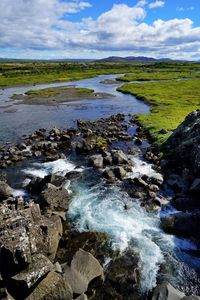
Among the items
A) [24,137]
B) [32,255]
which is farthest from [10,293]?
[24,137]

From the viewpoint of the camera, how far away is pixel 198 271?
26.0 metres

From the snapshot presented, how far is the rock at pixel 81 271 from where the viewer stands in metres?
22.9

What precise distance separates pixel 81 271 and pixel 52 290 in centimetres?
344

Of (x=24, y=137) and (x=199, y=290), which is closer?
(x=199, y=290)

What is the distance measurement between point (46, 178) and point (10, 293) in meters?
20.0

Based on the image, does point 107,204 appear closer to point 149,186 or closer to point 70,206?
point 70,206

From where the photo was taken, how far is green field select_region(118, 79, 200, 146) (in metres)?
66.6

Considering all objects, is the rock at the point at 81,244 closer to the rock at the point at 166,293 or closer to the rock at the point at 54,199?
the rock at the point at 54,199

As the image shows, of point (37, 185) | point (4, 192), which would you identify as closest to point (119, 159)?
point (37, 185)

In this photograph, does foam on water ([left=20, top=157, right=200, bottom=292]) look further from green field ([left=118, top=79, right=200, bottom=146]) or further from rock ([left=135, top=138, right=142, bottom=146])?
green field ([left=118, top=79, right=200, bottom=146])

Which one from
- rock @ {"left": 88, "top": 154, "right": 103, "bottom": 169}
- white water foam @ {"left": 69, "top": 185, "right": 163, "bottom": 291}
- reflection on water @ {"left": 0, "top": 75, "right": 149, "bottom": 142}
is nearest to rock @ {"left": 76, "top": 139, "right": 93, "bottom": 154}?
rock @ {"left": 88, "top": 154, "right": 103, "bottom": 169}

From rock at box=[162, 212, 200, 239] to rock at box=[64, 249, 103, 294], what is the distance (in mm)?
9631

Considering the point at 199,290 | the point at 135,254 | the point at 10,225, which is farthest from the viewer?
the point at 135,254

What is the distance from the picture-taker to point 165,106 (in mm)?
93688
